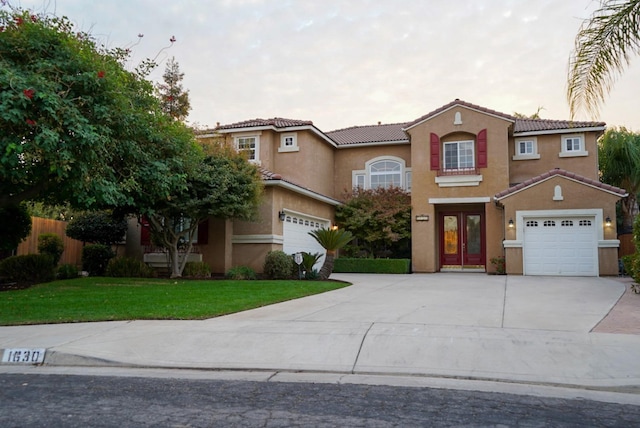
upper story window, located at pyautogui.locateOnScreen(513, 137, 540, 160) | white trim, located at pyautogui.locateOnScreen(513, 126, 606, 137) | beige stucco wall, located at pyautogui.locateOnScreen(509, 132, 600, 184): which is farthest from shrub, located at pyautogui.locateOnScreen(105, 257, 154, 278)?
white trim, located at pyautogui.locateOnScreen(513, 126, 606, 137)

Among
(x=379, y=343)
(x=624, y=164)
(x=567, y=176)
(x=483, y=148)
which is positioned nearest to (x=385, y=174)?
(x=483, y=148)

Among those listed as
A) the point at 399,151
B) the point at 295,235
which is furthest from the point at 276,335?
the point at 399,151

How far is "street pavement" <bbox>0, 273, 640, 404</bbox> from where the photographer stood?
634 centimetres

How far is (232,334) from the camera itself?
813 cm

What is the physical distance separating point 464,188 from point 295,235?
751cm

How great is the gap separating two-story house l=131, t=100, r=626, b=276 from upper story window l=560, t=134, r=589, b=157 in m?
0.04

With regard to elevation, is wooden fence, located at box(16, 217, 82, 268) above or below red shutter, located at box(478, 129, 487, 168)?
below

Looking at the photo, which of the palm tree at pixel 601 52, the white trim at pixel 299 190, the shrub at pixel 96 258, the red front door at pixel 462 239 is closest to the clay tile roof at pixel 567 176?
the red front door at pixel 462 239

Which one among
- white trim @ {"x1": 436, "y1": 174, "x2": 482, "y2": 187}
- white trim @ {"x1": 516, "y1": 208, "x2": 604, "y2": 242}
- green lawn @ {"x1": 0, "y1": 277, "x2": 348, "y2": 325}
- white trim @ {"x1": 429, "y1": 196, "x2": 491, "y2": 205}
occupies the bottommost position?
green lawn @ {"x1": 0, "y1": 277, "x2": 348, "y2": 325}

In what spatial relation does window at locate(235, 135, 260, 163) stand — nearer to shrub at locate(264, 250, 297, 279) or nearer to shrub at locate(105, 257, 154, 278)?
shrub at locate(264, 250, 297, 279)

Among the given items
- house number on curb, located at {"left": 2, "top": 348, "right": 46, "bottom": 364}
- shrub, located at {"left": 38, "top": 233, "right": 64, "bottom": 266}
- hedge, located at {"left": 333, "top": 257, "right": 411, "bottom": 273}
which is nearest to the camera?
house number on curb, located at {"left": 2, "top": 348, "right": 46, "bottom": 364}

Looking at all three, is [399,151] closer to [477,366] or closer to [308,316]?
[308,316]

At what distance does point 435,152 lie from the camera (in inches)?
887

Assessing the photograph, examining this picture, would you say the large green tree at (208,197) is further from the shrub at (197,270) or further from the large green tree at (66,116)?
the large green tree at (66,116)
